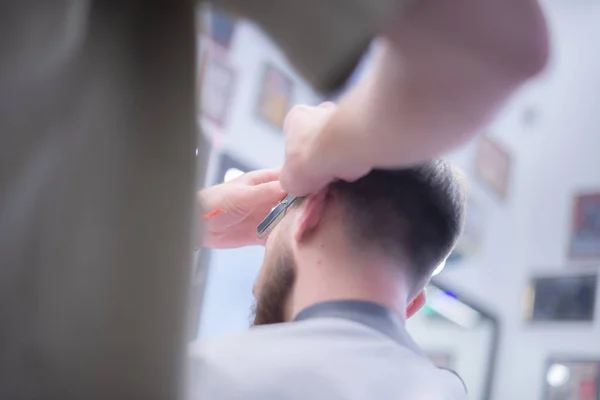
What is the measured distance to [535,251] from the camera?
4.13m

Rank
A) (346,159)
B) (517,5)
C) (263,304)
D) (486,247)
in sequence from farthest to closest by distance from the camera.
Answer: (486,247) → (263,304) → (346,159) → (517,5)

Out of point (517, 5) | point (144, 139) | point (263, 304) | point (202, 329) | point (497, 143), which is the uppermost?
point (497, 143)

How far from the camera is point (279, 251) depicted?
3.50ft

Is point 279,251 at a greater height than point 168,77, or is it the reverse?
point 168,77

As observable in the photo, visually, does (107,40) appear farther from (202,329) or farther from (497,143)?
(497,143)

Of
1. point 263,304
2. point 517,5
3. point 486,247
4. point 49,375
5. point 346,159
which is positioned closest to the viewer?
point 49,375

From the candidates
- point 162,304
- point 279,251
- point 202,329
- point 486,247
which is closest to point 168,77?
point 162,304

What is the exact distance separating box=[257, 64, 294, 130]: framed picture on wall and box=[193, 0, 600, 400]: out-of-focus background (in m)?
1.45

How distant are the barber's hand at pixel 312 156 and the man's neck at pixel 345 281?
11 cm

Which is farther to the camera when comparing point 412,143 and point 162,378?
point 412,143

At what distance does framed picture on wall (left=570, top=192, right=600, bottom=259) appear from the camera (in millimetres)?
3922

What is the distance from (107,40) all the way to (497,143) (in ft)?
12.7

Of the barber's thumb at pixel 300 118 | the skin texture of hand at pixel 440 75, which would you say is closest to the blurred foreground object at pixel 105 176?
the skin texture of hand at pixel 440 75

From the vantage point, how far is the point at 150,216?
20.3 inches
